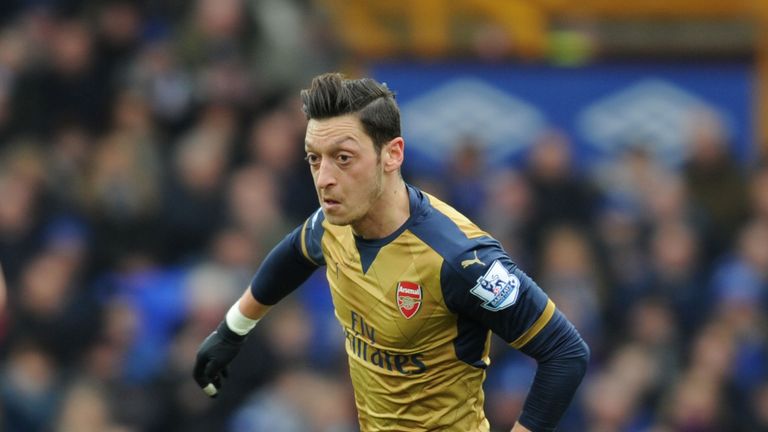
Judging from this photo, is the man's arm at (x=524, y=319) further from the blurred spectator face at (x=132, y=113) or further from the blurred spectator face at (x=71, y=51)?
the blurred spectator face at (x=71, y=51)

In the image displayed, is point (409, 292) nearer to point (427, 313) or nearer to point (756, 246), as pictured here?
point (427, 313)

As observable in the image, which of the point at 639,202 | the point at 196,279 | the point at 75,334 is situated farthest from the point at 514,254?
the point at 75,334

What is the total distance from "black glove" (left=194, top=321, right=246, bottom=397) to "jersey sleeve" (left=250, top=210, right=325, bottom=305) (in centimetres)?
23

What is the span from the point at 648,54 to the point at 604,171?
4.26 feet

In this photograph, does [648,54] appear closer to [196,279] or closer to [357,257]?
[196,279]

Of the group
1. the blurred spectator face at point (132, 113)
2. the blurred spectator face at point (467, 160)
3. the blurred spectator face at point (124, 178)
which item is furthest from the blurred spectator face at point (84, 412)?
the blurred spectator face at point (467, 160)

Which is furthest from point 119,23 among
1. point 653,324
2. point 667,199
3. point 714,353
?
point 714,353

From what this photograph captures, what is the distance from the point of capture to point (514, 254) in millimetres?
11102

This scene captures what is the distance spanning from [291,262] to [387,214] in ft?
2.37

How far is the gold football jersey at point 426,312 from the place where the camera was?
5.47 m

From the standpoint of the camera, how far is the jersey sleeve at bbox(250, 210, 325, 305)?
607 centimetres

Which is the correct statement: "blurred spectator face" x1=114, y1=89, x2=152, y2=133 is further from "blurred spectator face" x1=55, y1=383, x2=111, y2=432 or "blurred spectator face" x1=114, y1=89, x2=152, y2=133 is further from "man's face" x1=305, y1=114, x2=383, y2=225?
"man's face" x1=305, y1=114, x2=383, y2=225

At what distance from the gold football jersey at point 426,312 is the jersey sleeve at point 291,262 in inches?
5.3

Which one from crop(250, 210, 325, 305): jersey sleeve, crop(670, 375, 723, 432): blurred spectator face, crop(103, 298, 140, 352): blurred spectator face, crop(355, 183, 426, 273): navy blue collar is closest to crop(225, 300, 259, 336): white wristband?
crop(250, 210, 325, 305): jersey sleeve
